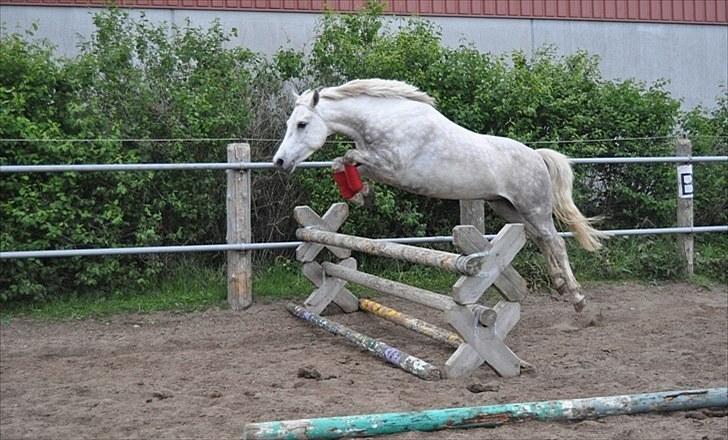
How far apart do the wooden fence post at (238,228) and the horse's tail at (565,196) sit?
8.49 ft

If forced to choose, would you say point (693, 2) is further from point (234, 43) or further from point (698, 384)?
point (698, 384)

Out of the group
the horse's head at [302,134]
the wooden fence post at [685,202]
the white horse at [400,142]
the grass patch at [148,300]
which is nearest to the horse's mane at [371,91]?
the white horse at [400,142]

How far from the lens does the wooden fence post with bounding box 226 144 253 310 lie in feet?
23.4

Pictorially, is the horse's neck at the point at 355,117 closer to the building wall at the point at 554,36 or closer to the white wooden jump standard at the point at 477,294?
the white wooden jump standard at the point at 477,294

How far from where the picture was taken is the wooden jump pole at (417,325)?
524 centimetres

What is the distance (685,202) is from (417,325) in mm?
4278

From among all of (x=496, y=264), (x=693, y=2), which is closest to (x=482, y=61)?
(x=496, y=264)

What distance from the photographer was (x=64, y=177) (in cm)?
694

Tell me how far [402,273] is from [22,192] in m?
3.55

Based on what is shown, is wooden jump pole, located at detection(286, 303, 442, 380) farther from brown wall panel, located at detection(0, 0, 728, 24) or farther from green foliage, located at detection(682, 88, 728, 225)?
brown wall panel, located at detection(0, 0, 728, 24)

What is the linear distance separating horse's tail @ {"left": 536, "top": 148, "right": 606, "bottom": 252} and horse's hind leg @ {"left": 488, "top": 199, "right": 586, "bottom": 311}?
15 cm

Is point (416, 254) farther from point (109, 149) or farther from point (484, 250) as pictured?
point (109, 149)

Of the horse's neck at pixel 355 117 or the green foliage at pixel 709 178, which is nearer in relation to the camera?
the horse's neck at pixel 355 117

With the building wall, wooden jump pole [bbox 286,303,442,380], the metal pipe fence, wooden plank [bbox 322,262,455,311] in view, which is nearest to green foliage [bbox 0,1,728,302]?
the metal pipe fence
